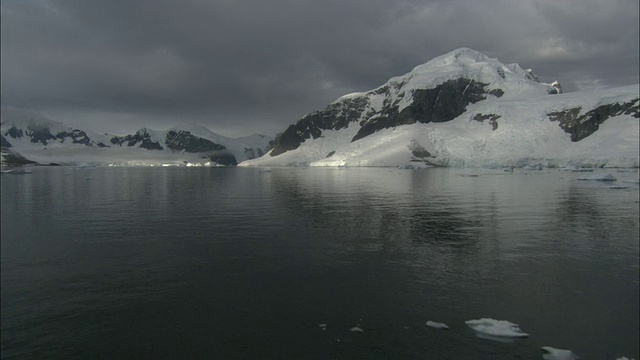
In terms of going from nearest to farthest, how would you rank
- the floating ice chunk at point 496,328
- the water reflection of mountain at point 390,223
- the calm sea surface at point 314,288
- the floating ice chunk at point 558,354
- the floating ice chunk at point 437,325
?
1. the floating ice chunk at point 558,354
2. the calm sea surface at point 314,288
3. the floating ice chunk at point 496,328
4. the floating ice chunk at point 437,325
5. the water reflection of mountain at point 390,223

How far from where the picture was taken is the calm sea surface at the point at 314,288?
36.7ft

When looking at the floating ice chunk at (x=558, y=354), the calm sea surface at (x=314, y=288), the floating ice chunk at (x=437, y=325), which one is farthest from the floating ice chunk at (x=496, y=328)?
the floating ice chunk at (x=558, y=354)

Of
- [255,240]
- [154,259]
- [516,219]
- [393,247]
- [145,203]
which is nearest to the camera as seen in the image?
[154,259]

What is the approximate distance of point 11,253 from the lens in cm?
2047

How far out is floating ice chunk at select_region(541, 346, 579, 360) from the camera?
34.4 feet

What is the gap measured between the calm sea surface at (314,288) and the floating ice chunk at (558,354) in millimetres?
282

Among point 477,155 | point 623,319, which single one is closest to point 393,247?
point 623,319

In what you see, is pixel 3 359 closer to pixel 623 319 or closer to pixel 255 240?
pixel 255 240

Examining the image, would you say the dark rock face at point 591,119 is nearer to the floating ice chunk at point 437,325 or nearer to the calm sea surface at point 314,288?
the calm sea surface at point 314,288

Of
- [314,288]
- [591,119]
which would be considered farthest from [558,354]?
[591,119]

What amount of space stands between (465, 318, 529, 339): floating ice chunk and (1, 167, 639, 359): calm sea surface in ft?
1.15

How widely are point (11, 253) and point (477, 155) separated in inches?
8013

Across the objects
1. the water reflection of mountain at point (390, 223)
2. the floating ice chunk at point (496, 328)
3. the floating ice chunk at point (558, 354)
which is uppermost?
the water reflection of mountain at point (390, 223)

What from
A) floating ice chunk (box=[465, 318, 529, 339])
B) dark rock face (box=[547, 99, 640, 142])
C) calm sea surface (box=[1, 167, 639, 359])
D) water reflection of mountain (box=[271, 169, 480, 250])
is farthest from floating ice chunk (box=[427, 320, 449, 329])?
dark rock face (box=[547, 99, 640, 142])
